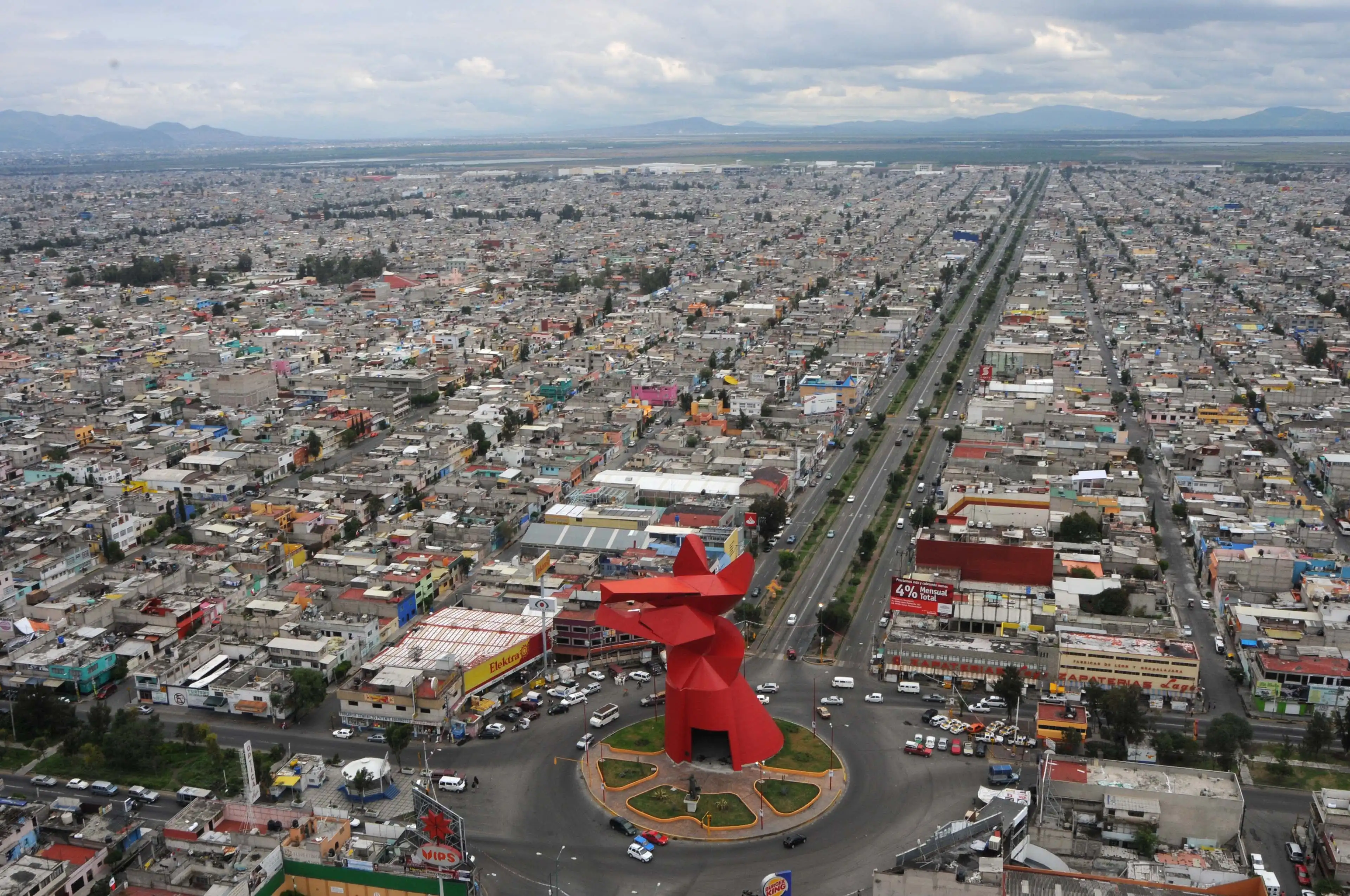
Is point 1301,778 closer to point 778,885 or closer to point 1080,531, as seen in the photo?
→ point 778,885

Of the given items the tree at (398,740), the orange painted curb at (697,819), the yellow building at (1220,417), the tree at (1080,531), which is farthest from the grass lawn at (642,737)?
the yellow building at (1220,417)

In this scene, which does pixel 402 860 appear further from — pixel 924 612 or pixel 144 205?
pixel 144 205

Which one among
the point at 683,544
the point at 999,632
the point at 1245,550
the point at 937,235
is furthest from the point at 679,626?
the point at 937,235

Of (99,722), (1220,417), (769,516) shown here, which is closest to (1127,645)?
(769,516)

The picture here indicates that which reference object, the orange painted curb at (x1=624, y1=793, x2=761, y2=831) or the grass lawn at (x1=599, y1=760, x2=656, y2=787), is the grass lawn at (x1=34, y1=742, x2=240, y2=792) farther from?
the orange painted curb at (x1=624, y1=793, x2=761, y2=831)

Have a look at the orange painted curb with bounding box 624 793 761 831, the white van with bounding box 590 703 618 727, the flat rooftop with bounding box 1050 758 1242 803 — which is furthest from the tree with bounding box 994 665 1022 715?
the white van with bounding box 590 703 618 727
